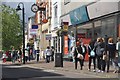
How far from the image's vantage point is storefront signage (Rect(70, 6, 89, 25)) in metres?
33.1

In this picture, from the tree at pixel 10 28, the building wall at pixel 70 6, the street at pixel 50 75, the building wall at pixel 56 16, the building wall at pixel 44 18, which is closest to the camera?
the street at pixel 50 75

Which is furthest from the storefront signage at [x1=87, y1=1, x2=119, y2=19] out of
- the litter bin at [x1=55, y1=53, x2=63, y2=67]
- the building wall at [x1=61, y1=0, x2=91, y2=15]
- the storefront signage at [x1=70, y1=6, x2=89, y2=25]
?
the litter bin at [x1=55, y1=53, x2=63, y2=67]

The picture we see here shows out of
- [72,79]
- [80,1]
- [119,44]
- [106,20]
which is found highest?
[80,1]

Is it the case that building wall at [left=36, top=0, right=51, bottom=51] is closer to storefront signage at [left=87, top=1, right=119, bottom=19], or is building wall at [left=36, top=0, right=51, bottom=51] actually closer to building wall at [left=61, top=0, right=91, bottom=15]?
building wall at [left=61, top=0, right=91, bottom=15]

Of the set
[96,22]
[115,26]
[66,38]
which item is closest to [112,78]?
[115,26]

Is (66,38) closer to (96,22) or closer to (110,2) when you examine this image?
(96,22)

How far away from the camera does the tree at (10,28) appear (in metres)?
58.1

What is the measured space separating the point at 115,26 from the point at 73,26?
1123 cm

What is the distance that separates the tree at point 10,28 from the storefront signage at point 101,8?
89.6ft

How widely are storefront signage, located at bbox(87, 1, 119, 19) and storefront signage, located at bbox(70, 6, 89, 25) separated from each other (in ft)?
3.20

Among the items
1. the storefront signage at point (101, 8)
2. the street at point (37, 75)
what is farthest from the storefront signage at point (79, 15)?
the street at point (37, 75)

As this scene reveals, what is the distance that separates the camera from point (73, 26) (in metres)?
37.8

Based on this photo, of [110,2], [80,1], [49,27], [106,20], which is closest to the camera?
[110,2]

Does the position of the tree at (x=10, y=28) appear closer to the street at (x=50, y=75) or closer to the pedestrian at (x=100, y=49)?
the street at (x=50, y=75)
